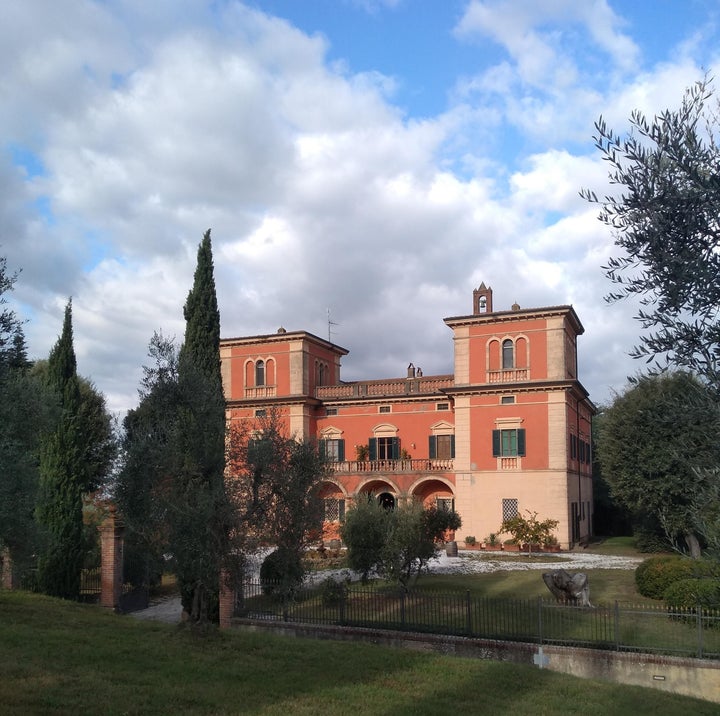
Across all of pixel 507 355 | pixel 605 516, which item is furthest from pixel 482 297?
pixel 605 516

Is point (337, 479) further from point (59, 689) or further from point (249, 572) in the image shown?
point (59, 689)

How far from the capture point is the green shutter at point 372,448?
39.8m

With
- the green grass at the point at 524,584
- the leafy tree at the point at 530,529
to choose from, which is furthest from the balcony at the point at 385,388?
the green grass at the point at 524,584

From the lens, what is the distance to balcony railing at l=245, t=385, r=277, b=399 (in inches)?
1620

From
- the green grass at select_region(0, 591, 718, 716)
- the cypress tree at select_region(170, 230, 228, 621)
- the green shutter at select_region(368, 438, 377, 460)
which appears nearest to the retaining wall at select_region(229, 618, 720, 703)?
the green grass at select_region(0, 591, 718, 716)

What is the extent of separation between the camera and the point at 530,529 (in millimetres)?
32500

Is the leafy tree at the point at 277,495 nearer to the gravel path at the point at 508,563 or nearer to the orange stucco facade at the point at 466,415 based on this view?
the gravel path at the point at 508,563

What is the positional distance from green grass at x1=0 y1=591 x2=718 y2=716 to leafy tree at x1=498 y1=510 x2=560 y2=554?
66.9 ft

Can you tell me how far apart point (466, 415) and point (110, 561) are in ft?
68.8

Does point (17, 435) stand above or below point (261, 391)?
below

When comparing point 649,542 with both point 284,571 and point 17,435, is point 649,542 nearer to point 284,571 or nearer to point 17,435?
point 284,571

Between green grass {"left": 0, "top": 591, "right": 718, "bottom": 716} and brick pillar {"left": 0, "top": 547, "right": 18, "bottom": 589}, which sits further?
brick pillar {"left": 0, "top": 547, "right": 18, "bottom": 589}

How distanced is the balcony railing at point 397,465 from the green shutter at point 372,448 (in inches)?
40.7

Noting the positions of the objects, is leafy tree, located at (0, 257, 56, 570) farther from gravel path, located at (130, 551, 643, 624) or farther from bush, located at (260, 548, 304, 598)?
gravel path, located at (130, 551, 643, 624)
